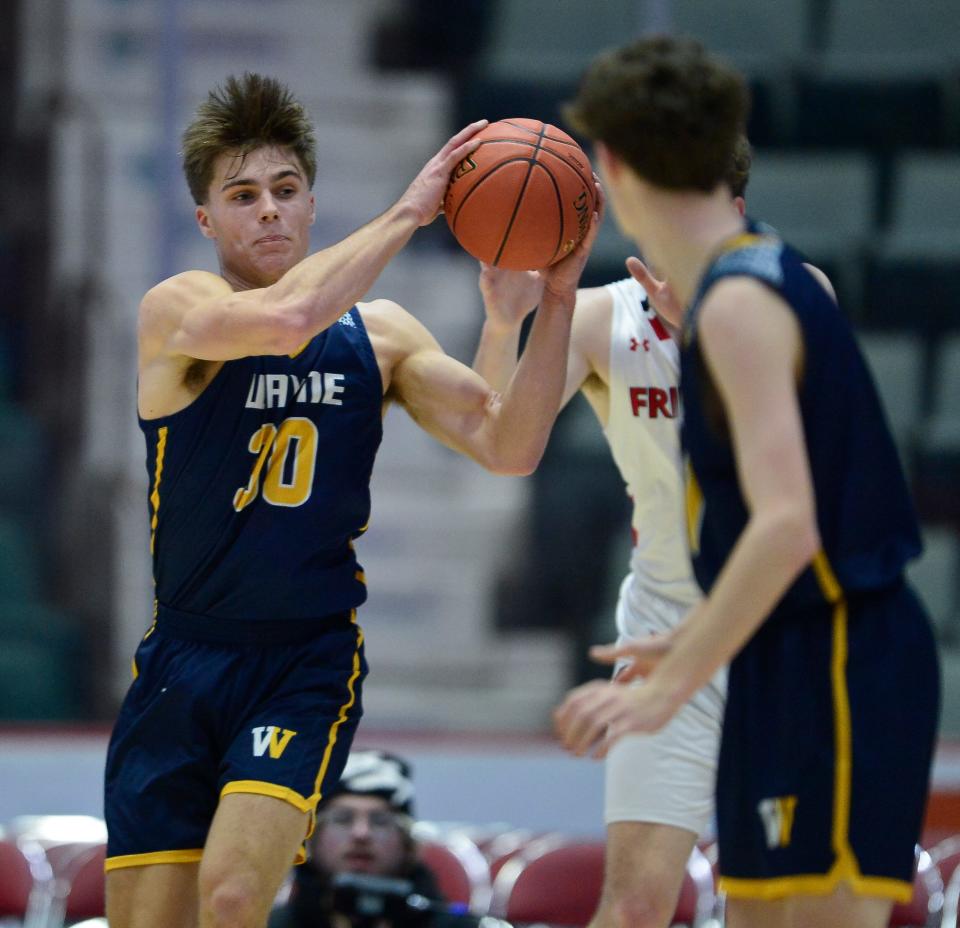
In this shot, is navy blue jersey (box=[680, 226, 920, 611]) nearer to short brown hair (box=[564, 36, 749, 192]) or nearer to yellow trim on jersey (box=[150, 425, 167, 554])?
short brown hair (box=[564, 36, 749, 192])

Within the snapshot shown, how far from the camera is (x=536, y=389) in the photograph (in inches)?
155

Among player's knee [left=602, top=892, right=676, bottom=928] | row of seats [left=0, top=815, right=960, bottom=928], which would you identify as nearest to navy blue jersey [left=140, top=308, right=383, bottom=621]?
player's knee [left=602, top=892, right=676, bottom=928]

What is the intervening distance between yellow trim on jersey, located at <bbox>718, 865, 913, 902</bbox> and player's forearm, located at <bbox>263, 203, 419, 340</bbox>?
1571mm

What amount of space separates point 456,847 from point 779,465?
3.84m

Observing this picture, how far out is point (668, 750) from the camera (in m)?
4.10

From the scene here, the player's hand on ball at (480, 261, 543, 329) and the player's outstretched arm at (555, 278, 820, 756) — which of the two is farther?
the player's hand on ball at (480, 261, 543, 329)

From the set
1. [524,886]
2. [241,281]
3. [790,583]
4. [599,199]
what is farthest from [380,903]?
[790,583]

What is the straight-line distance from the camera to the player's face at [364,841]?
5.49 m

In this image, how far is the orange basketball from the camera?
384cm

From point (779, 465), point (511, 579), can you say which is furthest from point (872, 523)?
point (511, 579)

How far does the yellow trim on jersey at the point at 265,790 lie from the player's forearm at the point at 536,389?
3.22 feet

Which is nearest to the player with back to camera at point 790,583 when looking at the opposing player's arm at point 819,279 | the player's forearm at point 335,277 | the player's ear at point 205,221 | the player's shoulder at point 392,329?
the opposing player's arm at point 819,279

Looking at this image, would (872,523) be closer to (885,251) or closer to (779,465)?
(779,465)

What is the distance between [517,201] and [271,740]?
4.44ft
